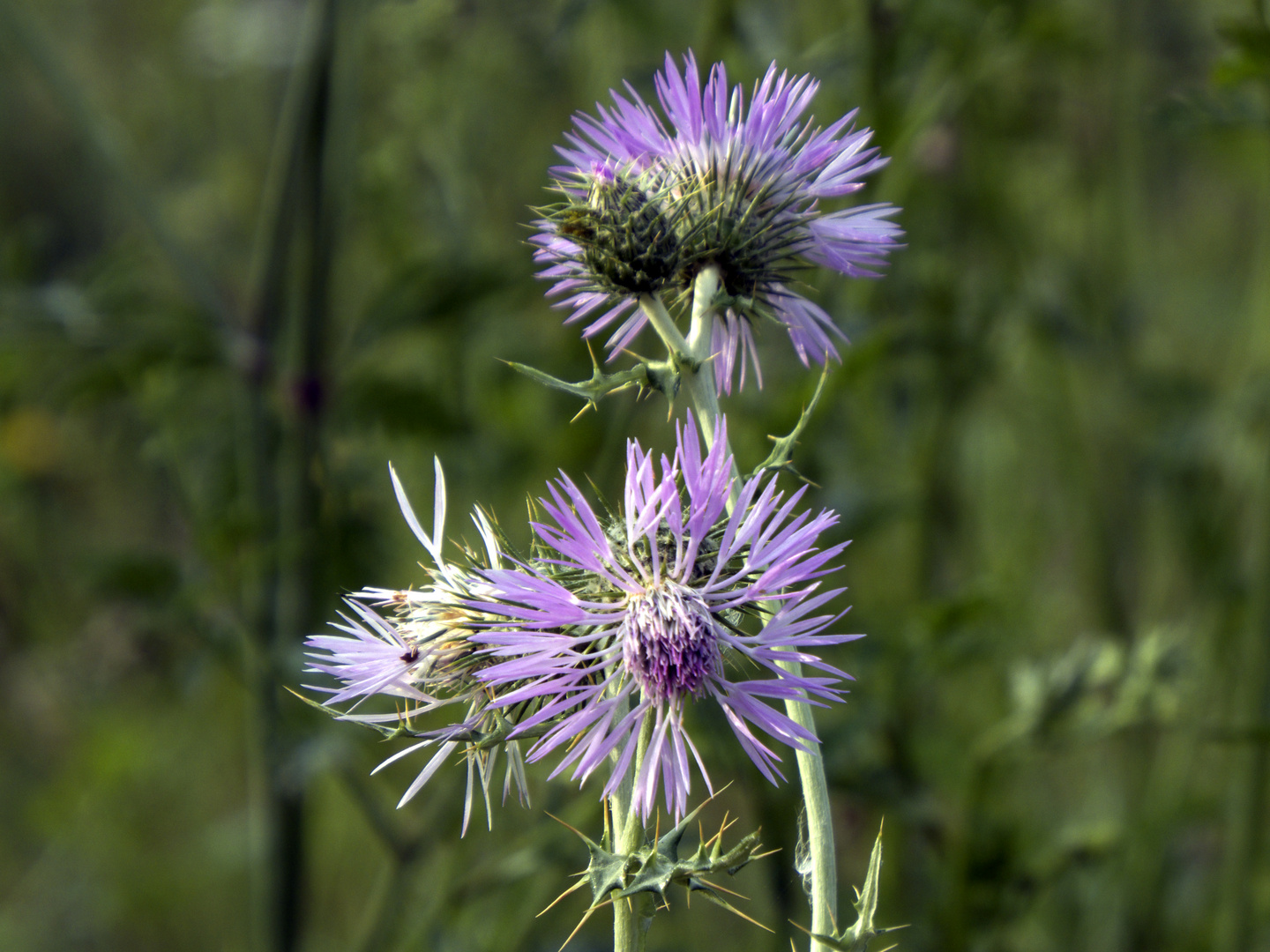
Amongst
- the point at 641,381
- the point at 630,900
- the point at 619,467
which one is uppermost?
the point at 619,467

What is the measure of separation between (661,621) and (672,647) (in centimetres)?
3

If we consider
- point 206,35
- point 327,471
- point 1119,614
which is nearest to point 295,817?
point 327,471

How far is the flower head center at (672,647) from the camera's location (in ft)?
3.82

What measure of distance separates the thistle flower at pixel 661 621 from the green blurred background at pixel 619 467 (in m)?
0.42

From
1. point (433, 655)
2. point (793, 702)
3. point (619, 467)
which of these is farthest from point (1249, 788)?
point (433, 655)

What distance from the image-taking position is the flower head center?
3.82ft

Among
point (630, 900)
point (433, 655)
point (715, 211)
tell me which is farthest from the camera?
point (715, 211)

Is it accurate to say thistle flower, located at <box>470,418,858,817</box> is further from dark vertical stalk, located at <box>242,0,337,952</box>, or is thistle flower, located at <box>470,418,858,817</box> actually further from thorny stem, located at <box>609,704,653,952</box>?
dark vertical stalk, located at <box>242,0,337,952</box>

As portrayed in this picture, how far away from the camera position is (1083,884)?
306 centimetres

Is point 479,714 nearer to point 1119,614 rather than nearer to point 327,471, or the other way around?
point 327,471

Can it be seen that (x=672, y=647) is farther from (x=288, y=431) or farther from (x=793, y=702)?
(x=288, y=431)

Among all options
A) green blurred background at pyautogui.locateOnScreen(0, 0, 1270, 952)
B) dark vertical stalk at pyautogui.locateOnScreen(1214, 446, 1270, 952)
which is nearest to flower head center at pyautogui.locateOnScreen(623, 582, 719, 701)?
green blurred background at pyautogui.locateOnScreen(0, 0, 1270, 952)

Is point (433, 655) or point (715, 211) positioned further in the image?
point (715, 211)

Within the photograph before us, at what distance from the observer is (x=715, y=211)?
4.53 ft
